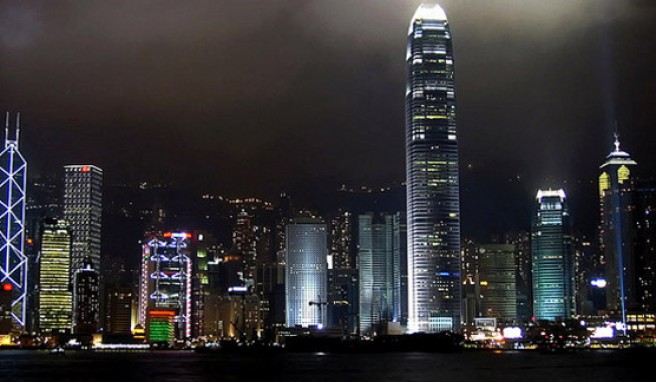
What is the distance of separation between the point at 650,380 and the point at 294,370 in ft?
146

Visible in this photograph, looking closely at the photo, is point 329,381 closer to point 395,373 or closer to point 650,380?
point 395,373

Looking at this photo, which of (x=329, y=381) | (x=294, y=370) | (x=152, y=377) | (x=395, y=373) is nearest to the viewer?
(x=329, y=381)

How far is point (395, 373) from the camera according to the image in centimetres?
12050

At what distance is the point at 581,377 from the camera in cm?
11206

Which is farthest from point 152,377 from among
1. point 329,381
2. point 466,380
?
point 466,380

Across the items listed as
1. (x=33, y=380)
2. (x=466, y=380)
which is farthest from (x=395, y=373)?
(x=33, y=380)

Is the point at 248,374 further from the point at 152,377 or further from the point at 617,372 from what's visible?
the point at 617,372

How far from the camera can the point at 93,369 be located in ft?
441

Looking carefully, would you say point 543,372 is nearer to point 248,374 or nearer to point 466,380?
point 466,380

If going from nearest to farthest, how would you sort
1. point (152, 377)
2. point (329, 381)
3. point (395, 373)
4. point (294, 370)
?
1. point (329, 381)
2. point (152, 377)
3. point (395, 373)
4. point (294, 370)

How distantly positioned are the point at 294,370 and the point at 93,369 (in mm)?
26289

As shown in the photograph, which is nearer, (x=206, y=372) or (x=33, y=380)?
(x=33, y=380)

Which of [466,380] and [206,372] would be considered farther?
[206,372]

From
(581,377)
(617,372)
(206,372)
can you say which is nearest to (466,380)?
(581,377)
